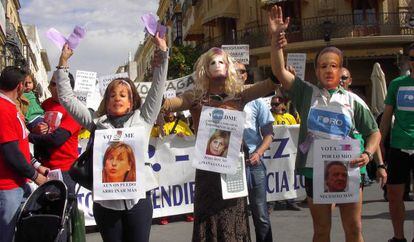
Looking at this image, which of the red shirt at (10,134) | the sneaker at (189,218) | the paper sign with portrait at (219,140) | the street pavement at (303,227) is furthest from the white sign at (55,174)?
the sneaker at (189,218)

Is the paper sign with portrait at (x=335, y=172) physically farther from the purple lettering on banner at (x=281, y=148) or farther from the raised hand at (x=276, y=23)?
the purple lettering on banner at (x=281, y=148)

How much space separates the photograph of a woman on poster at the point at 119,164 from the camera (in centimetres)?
411

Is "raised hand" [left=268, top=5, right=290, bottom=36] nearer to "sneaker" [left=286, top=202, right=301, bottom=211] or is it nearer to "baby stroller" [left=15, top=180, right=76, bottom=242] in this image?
"baby stroller" [left=15, top=180, right=76, bottom=242]

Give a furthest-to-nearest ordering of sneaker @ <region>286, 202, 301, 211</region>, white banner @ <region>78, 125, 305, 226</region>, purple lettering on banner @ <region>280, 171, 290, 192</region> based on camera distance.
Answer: purple lettering on banner @ <region>280, 171, 290, 192</region>, sneaker @ <region>286, 202, 301, 211</region>, white banner @ <region>78, 125, 305, 226</region>

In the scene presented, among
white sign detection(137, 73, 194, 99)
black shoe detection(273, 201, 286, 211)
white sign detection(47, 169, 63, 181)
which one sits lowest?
black shoe detection(273, 201, 286, 211)

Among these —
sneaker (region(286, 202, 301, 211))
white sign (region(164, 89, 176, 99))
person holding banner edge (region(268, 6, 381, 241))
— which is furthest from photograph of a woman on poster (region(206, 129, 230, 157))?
white sign (region(164, 89, 176, 99))

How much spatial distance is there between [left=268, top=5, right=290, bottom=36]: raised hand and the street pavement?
10.7ft

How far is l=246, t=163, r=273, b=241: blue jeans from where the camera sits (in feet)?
18.3

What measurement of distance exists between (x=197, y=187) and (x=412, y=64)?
243cm

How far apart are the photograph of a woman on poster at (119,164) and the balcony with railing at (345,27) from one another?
82.7 feet

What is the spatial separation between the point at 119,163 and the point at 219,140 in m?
0.77

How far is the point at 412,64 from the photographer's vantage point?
553cm

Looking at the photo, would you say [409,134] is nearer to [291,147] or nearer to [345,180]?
[345,180]

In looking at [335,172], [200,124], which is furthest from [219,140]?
[335,172]
